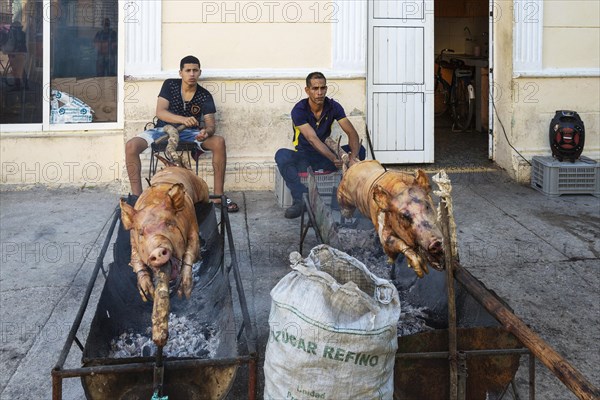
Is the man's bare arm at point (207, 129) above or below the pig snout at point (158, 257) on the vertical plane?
above

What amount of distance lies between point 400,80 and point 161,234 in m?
5.92

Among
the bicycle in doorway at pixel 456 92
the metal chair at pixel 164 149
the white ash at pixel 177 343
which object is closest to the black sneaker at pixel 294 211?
the metal chair at pixel 164 149

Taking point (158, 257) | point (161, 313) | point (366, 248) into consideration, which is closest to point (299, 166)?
point (366, 248)

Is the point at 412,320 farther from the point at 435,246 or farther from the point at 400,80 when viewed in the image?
the point at 400,80

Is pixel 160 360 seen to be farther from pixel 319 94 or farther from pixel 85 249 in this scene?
pixel 319 94

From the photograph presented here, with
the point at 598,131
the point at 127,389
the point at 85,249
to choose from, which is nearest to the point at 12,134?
the point at 85,249

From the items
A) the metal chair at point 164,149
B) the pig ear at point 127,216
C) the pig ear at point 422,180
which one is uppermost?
the metal chair at point 164,149

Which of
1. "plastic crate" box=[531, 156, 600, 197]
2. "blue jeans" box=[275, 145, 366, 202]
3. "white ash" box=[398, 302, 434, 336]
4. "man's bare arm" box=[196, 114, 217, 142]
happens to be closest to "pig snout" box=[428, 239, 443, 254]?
"white ash" box=[398, 302, 434, 336]

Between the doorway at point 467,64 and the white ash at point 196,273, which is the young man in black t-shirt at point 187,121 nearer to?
the white ash at point 196,273

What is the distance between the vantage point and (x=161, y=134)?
22.4 feet

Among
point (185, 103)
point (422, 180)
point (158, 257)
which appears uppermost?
point (185, 103)

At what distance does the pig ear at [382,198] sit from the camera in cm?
369

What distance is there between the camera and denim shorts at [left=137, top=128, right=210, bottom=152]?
6824 mm

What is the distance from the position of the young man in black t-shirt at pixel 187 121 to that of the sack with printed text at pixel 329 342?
419 centimetres
